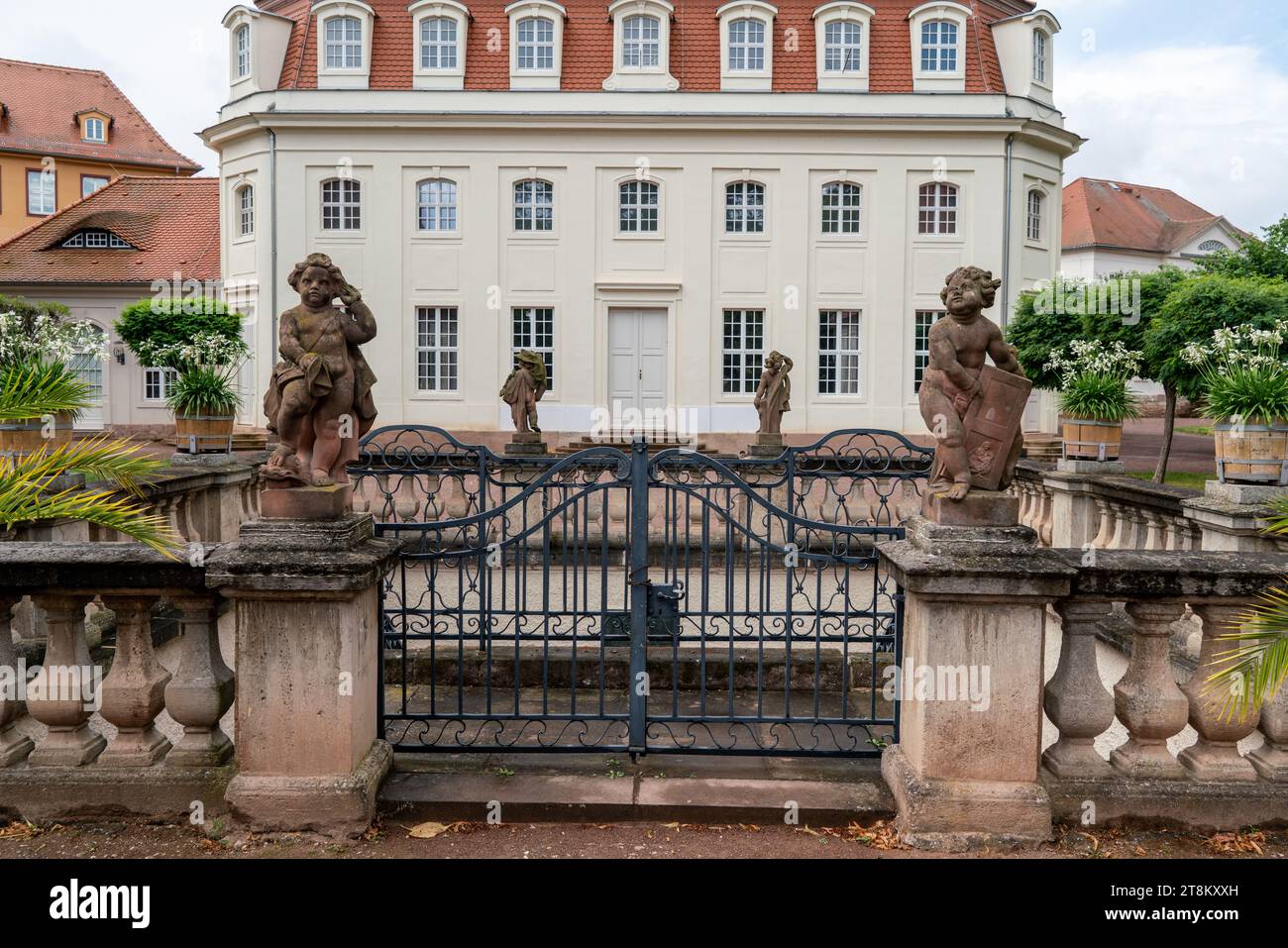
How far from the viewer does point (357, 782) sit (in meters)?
3.77

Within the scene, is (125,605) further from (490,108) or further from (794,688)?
(490,108)

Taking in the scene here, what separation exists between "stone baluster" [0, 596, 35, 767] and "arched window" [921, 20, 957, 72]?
2534 centimetres

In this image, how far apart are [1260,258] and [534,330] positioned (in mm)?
26793

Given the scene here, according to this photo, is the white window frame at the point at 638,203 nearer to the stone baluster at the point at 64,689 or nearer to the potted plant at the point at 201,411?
the potted plant at the point at 201,411

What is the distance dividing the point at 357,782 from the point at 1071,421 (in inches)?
280

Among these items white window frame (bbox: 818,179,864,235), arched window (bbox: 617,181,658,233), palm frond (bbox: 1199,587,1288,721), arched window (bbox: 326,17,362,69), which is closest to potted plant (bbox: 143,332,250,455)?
palm frond (bbox: 1199,587,1288,721)

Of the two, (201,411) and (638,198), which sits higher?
(638,198)

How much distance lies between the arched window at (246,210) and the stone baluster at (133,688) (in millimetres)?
24280

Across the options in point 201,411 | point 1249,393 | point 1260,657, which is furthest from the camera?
point 201,411

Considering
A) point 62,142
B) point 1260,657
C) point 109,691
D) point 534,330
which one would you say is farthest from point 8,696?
point 62,142

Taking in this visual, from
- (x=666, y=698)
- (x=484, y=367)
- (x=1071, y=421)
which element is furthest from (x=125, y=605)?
Result: (x=484, y=367)

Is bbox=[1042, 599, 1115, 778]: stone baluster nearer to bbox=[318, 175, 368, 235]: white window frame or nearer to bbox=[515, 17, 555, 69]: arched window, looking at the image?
bbox=[318, 175, 368, 235]: white window frame

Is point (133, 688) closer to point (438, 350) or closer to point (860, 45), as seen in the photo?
point (438, 350)

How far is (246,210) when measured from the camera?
2619 cm
